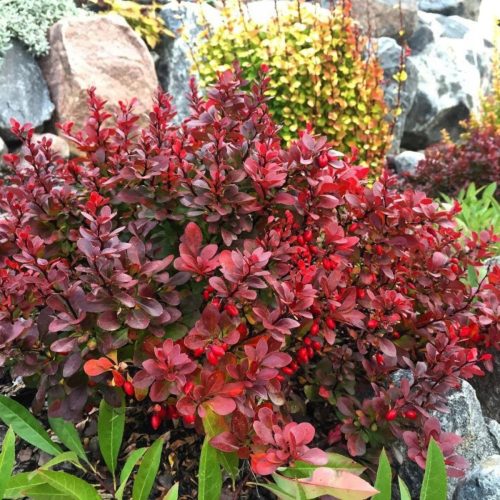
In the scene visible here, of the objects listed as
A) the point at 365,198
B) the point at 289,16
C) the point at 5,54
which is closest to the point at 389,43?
the point at 289,16

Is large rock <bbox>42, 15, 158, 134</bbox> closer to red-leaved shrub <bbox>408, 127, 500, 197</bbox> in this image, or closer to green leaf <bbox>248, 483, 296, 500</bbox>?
red-leaved shrub <bbox>408, 127, 500, 197</bbox>

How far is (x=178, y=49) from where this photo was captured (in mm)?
6809

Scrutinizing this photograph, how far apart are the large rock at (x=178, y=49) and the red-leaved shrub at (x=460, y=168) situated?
2722 mm

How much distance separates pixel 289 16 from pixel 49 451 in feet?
14.4

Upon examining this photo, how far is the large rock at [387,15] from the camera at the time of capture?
8.32m

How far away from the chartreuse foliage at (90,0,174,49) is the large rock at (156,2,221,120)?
11 cm

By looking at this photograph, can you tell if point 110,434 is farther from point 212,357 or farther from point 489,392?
point 489,392

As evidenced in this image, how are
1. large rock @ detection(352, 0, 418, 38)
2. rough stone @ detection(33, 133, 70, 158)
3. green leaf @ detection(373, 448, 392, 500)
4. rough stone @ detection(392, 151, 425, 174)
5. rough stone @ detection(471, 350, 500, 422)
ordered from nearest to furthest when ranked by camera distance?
green leaf @ detection(373, 448, 392, 500) < rough stone @ detection(471, 350, 500, 422) < rough stone @ detection(33, 133, 70, 158) < rough stone @ detection(392, 151, 425, 174) < large rock @ detection(352, 0, 418, 38)

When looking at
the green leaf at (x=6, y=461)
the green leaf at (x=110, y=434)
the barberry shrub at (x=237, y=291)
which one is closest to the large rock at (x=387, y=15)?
the barberry shrub at (x=237, y=291)

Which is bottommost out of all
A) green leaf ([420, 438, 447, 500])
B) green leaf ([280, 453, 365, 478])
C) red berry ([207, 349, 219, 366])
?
green leaf ([280, 453, 365, 478])

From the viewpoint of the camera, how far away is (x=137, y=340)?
5.45 feet

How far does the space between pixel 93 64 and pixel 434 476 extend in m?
5.37

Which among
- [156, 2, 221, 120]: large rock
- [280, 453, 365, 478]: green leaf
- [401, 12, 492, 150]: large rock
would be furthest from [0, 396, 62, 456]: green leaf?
[401, 12, 492, 150]: large rock

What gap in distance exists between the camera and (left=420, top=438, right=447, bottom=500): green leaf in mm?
1491
